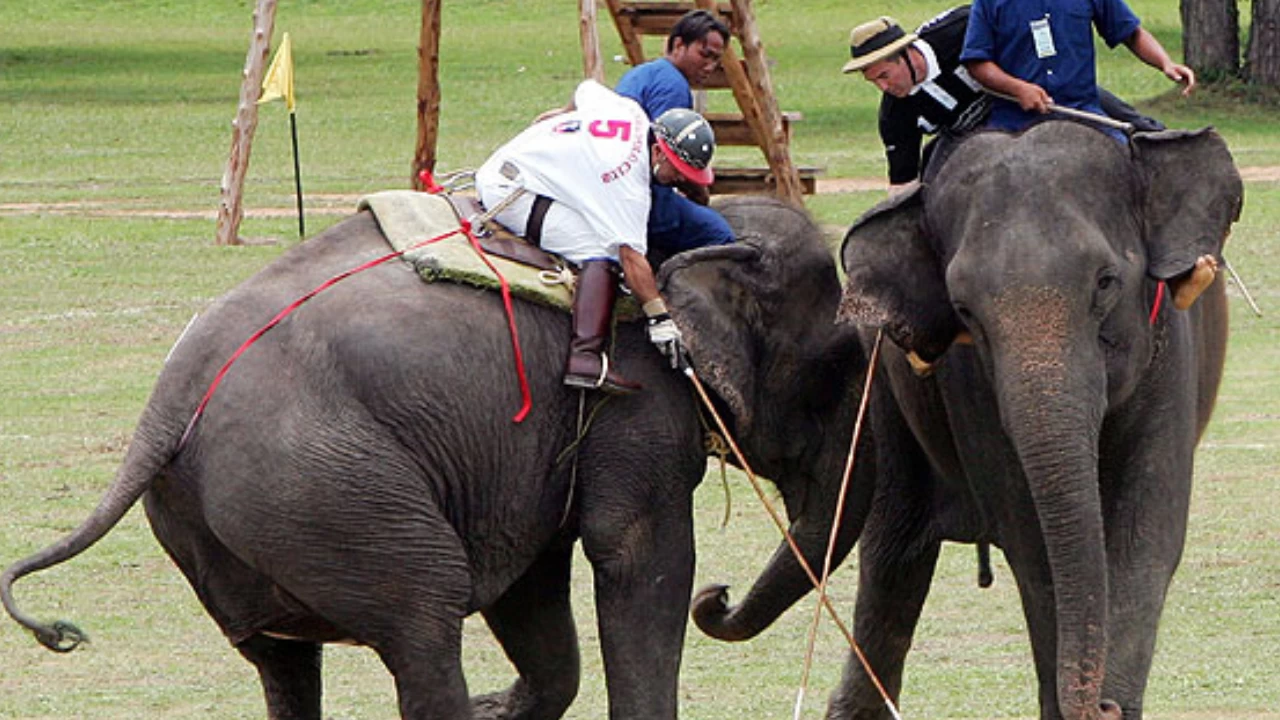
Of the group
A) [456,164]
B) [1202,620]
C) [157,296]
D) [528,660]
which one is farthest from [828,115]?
[528,660]

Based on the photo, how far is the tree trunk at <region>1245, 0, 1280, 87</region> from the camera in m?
38.4

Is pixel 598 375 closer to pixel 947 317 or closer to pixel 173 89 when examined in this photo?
pixel 947 317

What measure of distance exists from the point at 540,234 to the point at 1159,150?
1.95 metres

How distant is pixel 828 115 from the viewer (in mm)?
Result: 38750

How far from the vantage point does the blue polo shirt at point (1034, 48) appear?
8.41 metres

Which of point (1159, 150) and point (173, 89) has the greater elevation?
point (1159, 150)

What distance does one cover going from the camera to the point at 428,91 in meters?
23.3

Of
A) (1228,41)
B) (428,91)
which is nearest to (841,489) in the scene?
(428,91)

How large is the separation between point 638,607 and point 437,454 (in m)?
0.79

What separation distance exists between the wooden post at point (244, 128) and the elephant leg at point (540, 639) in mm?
15727

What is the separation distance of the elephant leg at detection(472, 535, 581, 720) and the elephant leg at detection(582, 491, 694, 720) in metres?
0.60

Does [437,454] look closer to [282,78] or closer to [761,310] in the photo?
[761,310]

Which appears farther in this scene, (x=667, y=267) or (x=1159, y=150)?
(x=667, y=267)

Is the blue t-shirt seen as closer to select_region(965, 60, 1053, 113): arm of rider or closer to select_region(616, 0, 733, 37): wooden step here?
select_region(965, 60, 1053, 113): arm of rider
